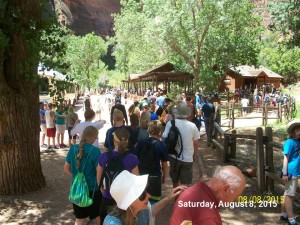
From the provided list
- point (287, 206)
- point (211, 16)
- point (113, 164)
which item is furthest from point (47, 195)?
point (211, 16)

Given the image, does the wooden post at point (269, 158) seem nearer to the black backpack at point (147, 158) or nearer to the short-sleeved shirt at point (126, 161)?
the black backpack at point (147, 158)

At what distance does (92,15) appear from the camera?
87562mm

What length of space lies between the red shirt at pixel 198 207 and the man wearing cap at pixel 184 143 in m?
2.87

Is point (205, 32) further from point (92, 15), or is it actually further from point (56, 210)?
point (92, 15)

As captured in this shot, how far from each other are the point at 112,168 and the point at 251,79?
47633mm

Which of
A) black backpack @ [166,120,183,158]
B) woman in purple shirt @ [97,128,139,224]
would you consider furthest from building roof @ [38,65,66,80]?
woman in purple shirt @ [97,128,139,224]

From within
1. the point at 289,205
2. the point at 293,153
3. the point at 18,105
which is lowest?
the point at 289,205

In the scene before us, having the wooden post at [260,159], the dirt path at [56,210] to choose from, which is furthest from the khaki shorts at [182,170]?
the wooden post at [260,159]

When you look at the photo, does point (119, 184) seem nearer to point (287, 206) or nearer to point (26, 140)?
point (287, 206)

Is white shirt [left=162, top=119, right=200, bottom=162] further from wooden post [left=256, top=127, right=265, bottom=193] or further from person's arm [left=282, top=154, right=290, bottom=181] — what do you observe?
wooden post [left=256, top=127, right=265, bottom=193]

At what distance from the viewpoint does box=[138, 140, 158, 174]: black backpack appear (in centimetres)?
437

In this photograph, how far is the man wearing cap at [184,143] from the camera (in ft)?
16.8

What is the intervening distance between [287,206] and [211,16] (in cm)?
2276

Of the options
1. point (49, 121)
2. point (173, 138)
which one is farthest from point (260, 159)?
point (49, 121)
